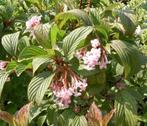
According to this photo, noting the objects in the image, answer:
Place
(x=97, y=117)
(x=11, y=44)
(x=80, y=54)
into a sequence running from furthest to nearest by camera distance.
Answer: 1. (x=11, y=44)
2. (x=80, y=54)
3. (x=97, y=117)

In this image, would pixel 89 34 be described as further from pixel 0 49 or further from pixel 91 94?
pixel 0 49

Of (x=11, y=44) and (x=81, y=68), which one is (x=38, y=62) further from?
(x=11, y=44)

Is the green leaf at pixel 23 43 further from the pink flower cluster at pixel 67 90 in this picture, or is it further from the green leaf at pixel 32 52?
the pink flower cluster at pixel 67 90

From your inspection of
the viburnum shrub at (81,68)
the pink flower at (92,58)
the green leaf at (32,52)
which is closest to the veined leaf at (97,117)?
the viburnum shrub at (81,68)

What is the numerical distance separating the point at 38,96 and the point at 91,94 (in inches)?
8.4

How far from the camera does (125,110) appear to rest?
164 cm

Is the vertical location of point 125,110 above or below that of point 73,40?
below

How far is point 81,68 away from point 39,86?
0.54 ft

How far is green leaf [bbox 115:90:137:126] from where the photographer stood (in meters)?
1.63

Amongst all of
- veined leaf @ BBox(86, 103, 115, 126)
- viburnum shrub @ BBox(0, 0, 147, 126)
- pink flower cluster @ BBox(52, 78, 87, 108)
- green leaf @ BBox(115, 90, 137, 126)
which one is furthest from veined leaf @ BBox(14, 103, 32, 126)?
green leaf @ BBox(115, 90, 137, 126)

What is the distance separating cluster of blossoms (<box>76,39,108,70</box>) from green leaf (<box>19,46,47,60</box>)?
0.51 ft

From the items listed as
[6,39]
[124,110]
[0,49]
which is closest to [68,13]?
[6,39]

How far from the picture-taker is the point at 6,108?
204cm

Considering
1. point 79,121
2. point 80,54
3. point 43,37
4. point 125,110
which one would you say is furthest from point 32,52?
point 125,110
